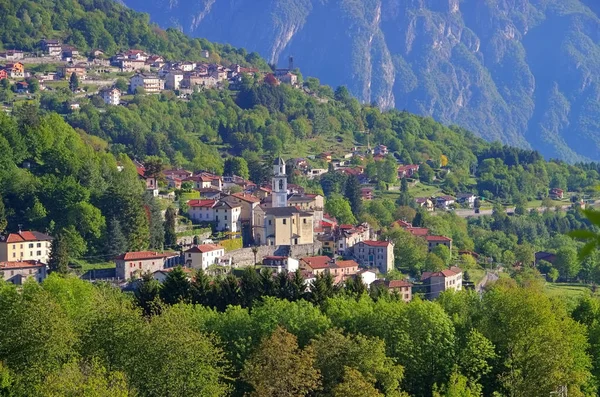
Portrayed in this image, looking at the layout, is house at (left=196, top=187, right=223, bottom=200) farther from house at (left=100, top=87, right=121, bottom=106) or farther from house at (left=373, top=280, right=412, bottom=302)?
house at (left=100, top=87, right=121, bottom=106)

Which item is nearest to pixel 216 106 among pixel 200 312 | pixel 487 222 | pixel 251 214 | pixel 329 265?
pixel 487 222

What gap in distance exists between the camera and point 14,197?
233 ft

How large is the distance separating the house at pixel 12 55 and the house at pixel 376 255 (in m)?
57.5

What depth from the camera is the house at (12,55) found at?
400ft

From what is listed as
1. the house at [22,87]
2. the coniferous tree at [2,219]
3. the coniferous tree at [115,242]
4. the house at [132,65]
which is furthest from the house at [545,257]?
the house at [132,65]

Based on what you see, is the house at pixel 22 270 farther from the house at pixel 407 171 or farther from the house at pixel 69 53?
the house at pixel 69 53

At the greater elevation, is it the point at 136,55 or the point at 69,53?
the point at 136,55

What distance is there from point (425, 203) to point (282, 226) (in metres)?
32.4

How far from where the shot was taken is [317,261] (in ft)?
230

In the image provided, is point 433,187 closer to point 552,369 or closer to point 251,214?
point 251,214

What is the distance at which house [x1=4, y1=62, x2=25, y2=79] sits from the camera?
115 meters

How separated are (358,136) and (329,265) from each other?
59.8 m

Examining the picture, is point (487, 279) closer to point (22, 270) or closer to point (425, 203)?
point (425, 203)

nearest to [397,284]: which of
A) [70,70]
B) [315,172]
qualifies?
[315,172]
